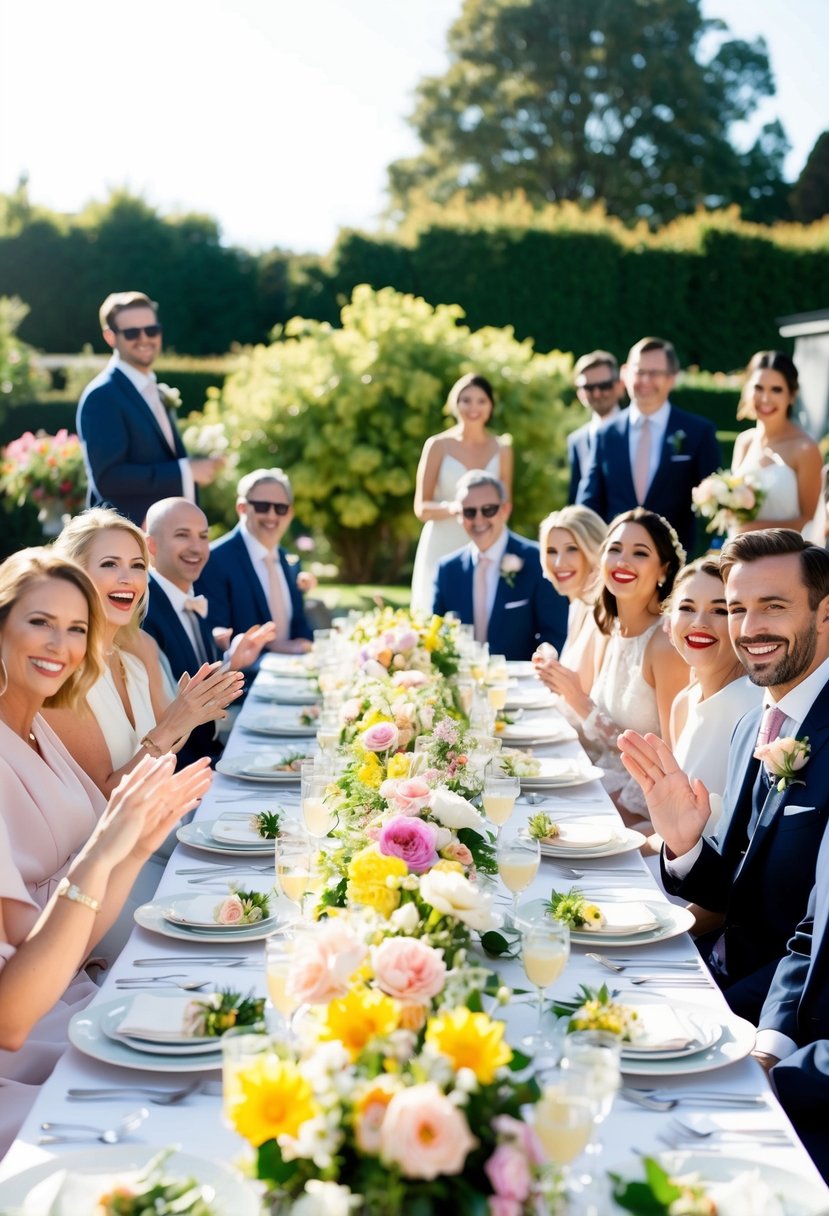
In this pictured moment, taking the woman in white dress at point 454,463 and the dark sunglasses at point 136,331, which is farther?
the woman in white dress at point 454,463

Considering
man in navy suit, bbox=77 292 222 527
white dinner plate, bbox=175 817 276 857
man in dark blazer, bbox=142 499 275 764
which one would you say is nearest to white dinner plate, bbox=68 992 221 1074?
white dinner plate, bbox=175 817 276 857

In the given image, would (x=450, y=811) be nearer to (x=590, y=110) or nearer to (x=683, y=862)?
(x=683, y=862)

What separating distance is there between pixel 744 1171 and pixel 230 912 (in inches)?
43.5

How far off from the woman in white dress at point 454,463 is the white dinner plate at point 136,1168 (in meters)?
5.70

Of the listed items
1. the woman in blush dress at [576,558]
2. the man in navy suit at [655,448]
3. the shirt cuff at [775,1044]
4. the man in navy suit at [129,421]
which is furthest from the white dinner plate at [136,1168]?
the man in navy suit at [655,448]

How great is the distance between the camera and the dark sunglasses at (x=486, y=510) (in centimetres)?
548

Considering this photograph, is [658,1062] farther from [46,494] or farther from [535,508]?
[535,508]

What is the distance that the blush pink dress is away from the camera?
2.19 m

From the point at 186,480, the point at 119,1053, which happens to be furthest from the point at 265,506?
the point at 119,1053

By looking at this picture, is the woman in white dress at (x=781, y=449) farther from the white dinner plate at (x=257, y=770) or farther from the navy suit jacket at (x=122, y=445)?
the white dinner plate at (x=257, y=770)

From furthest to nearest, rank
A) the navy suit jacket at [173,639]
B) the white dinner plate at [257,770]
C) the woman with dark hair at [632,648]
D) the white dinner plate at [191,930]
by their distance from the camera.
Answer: the navy suit jacket at [173,639], the woman with dark hair at [632,648], the white dinner plate at [257,770], the white dinner plate at [191,930]

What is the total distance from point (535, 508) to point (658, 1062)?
32.5 ft

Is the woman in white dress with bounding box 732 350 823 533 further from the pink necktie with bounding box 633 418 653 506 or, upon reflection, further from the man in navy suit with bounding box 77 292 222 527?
the man in navy suit with bounding box 77 292 222 527

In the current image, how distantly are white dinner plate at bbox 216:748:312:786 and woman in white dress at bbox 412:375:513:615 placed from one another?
3.60 metres
